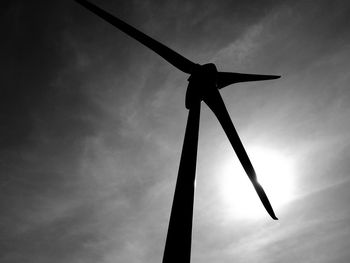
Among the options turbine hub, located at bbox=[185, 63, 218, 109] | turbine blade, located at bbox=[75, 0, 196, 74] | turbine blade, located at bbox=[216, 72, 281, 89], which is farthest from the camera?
turbine blade, located at bbox=[216, 72, 281, 89]

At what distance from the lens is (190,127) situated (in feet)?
42.4

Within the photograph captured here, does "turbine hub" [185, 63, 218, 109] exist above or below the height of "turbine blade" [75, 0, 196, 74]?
below

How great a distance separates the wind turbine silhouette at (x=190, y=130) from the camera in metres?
9.52

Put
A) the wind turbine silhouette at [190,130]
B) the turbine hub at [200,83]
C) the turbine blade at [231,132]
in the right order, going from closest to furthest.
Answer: the wind turbine silhouette at [190,130] < the turbine hub at [200,83] < the turbine blade at [231,132]

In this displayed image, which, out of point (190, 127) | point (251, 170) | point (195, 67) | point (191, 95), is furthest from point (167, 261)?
point (195, 67)

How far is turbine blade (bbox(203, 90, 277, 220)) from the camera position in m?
17.6

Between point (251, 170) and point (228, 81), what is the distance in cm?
677

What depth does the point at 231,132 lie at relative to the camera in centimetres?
1839

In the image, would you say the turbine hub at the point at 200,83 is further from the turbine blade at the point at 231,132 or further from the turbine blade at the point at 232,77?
the turbine blade at the point at 232,77

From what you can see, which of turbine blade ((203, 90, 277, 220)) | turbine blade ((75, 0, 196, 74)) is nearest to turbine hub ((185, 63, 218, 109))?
turbine blade ((203, 90, 277, 220))

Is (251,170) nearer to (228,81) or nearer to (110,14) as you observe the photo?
(228,81)

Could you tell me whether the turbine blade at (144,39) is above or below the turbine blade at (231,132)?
above

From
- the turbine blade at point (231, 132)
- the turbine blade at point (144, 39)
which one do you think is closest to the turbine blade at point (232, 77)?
the turbine blade at point (231, 132)

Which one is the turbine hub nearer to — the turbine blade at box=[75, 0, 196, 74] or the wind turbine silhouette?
the wind turbine silhouette
